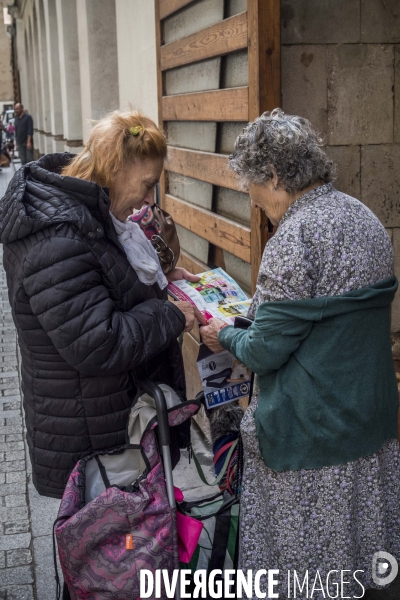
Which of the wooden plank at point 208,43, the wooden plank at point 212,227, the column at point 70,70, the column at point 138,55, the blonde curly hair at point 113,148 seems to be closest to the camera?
the blonde curly hair at point 113,148

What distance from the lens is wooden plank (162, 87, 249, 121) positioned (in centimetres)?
358

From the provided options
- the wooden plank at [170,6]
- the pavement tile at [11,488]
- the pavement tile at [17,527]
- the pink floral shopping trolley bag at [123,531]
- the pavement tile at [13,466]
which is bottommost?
the pavement tile at [17,527]

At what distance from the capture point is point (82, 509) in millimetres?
2428

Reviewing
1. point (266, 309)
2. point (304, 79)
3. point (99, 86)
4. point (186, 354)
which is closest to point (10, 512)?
point (186, 354)

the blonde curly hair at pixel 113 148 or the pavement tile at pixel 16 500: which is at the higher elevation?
the blonde curly hair at pixel 113 148

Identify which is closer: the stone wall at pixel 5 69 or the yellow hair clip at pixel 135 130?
the yellow hair clip at pixel 135 130

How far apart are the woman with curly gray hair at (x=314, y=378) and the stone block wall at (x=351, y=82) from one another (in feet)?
3.28

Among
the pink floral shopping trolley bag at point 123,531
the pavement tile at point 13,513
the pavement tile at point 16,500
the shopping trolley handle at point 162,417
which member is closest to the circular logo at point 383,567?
the pink floral shopping trolley bag at point 123,531

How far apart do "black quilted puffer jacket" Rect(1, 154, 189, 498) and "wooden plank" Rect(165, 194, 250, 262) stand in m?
1.03

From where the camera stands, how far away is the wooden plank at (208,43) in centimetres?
350

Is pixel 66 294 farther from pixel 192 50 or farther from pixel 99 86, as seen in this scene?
pixel 99 86

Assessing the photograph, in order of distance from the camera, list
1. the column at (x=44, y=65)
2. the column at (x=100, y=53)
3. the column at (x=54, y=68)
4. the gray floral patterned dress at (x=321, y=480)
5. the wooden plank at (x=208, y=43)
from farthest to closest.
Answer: the column at (x=44, y=65)
the column at (x=54, y=68)
the column at (x=100, y=53)
the wooden plank at (x=208, y=43)
the gray floral patterned dress at (x=321, y=480)

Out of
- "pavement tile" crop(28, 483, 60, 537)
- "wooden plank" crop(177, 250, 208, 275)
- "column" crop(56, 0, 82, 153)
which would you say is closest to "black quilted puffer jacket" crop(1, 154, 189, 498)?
"pavement tile" crop(28, 483, 60, 537)

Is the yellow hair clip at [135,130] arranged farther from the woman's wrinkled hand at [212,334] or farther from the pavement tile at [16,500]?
the pavement tile at [16,500]
